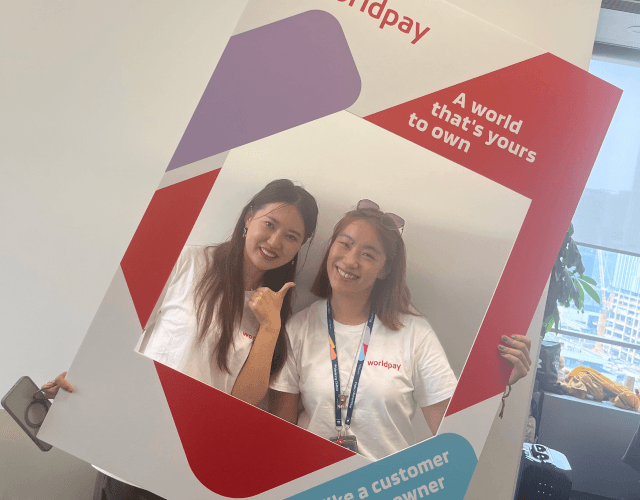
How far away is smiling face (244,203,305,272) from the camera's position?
5.23 feet

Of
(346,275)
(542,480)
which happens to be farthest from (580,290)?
(346,275)

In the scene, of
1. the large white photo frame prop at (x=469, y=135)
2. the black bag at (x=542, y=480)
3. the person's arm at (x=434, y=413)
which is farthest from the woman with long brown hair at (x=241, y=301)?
the black bag at (x=542, y=480)

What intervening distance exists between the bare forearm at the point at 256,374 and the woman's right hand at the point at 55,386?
55 centimetres

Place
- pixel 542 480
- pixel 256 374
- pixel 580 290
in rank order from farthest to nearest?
pixel 580 290, pixel 542 480, pixel 256 374

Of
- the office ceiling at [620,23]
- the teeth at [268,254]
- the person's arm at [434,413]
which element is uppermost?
the office ceiling at [620,23]

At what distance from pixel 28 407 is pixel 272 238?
0.99 metres

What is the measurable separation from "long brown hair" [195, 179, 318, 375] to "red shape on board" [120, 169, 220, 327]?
12cm

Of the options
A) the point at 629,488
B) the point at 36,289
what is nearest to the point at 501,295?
the point at 36,289

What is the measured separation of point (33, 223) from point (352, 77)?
1675 mm

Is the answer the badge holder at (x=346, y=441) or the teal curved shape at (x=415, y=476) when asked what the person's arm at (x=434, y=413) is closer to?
the teal curved shape at (x=415, y=476)

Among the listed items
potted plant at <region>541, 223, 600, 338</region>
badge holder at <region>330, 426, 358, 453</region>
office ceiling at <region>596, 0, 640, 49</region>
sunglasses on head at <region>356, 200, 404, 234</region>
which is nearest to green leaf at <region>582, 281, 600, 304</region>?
potted plant at <region>541, 223, 600, 338</region>

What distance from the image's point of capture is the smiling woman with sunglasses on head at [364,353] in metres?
1.56

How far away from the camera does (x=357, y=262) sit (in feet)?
5.25

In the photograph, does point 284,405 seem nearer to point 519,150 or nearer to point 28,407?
point 28,407
